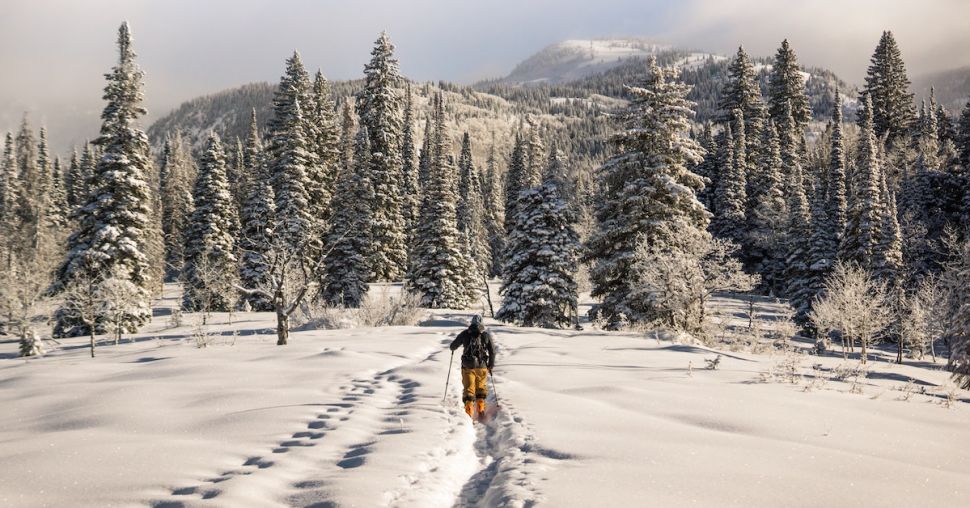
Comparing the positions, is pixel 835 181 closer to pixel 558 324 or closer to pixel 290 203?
pixel 558 324

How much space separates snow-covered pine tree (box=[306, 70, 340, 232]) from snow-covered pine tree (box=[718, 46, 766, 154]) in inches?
2076

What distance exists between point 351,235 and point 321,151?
13.5 meters

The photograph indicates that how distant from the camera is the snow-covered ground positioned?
18.3 feet

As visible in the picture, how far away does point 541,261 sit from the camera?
99.2ft

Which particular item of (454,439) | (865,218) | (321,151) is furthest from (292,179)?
(865,218)

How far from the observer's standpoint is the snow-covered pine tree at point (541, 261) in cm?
2981

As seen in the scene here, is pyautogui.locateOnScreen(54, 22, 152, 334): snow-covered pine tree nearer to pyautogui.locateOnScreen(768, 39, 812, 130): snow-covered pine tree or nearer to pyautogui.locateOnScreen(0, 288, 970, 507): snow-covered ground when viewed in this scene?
pyautogui.locateOnScreen(0, 288, 970, 507): snow-covered ground

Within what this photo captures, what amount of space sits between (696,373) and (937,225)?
57.1 metres

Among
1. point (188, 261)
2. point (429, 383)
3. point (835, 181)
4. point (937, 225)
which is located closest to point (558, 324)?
point (429, 383)

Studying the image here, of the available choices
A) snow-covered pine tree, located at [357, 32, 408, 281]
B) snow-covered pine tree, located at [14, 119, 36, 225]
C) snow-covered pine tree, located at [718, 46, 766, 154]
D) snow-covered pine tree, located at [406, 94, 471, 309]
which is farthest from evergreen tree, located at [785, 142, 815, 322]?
snow-covered pine tree, located at [14, 119, 36, 225]

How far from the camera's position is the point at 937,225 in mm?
53906

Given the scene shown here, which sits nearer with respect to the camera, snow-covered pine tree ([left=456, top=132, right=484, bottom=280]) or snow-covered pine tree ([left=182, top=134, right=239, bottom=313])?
snow-covered pine tree ([left=182, top=134, right=239, bottom=313])

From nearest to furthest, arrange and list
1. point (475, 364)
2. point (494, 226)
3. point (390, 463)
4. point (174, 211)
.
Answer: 1. point (390, 463)
2. point (475, 364)
3. point (174, 211)
4. point (494, 226)

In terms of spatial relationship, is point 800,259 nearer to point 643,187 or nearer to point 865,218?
point 865,218
